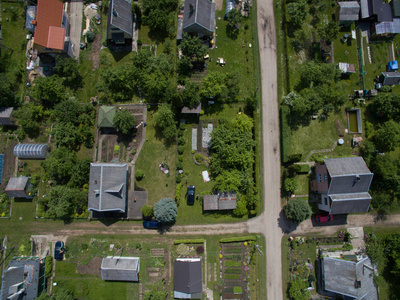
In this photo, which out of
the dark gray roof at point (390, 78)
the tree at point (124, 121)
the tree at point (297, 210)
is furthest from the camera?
the dark gray roof at point (390, 78)

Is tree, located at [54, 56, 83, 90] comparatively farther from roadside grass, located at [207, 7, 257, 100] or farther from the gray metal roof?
roadside grass, located at [207, 7, 257, 100]

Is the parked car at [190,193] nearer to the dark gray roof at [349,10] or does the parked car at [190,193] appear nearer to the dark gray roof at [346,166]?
the dark gray roof at [346,166]

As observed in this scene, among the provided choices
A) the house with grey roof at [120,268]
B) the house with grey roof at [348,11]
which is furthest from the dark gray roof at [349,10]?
the house with grey roof at [120,268]

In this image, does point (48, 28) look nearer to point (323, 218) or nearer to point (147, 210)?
point (147, 210)

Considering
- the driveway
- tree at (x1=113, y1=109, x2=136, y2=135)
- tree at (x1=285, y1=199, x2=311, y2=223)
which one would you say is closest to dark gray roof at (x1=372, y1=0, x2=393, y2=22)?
tree at (x1=285, y1=199, x2=311, y2=223)

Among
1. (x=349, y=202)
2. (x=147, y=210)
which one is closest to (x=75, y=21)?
(x=147, y=210)

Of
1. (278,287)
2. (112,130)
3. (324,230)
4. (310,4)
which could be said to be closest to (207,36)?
(310,4)

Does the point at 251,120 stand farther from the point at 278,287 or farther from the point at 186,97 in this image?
the point at 278,287
